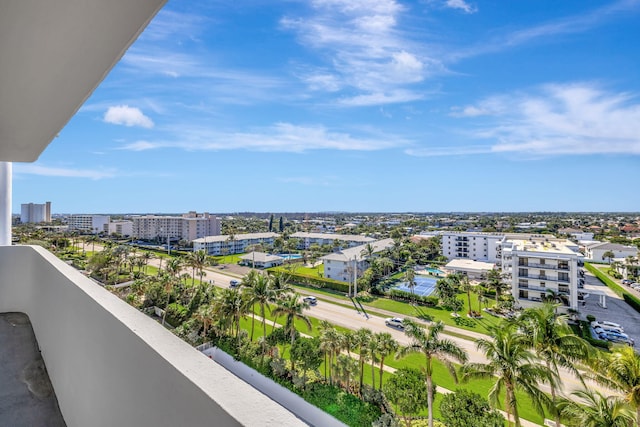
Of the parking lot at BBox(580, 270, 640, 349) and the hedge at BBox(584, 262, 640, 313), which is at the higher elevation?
the hedge at BBox(584, 262, 640, 313)

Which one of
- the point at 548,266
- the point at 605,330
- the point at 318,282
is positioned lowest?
the point at 605,330

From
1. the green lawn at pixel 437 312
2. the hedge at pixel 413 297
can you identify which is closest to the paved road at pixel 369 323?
the green lawn at pixel 437 312

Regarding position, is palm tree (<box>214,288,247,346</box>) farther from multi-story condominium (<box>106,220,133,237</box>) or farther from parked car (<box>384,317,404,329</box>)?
multi-story condominium (<box>106,220,133,237</box>)

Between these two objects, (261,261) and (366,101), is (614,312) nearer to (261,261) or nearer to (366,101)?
(261,261)

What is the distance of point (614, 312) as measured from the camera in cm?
1525

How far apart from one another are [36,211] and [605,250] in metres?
39.3

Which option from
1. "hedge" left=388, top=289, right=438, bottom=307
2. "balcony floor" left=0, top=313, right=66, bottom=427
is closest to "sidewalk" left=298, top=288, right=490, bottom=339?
"hedge" left=388, top=289, right=438, bottom=307

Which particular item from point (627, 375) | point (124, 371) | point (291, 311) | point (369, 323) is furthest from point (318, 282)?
point (124, 371)

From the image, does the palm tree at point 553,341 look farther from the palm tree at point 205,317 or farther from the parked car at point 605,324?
→ the palm tree at point 205,317

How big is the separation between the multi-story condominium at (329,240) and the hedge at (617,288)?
59.1 ft

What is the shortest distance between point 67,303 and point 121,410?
0.96 metres

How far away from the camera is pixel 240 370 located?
1064cm

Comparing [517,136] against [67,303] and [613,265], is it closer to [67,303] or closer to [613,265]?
[613,265]

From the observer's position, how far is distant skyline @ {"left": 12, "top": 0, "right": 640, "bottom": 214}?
9414 mm
